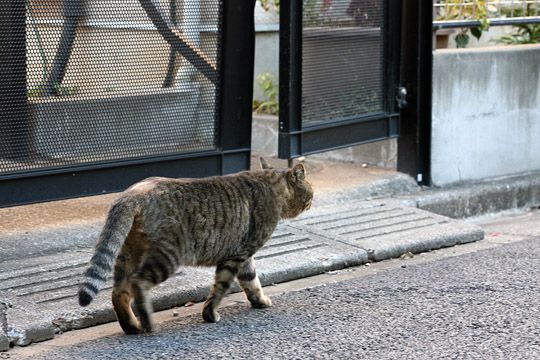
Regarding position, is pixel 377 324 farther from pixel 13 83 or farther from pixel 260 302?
pixel 13 83

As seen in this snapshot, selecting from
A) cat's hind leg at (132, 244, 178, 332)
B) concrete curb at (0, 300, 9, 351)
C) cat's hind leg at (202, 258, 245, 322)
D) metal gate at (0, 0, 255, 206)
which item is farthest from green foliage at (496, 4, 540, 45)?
concrete curb at (0, 300, 9, 351)

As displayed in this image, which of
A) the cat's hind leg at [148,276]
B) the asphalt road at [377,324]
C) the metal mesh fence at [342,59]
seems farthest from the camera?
the metal mesh fence at [342,59]

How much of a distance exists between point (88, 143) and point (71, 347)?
199 cm

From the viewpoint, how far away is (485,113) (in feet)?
31.1

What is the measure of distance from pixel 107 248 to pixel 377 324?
62.6 inches

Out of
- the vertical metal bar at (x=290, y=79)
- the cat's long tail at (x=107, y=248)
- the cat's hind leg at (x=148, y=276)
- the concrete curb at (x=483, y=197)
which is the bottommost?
the concrete curb at (x=483, y=197)

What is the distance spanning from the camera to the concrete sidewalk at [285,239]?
5.81 m

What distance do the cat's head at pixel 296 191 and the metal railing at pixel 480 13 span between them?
3286mm

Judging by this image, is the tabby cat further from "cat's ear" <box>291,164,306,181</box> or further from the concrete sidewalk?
the concrete sidewalk

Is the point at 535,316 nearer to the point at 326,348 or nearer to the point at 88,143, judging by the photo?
the point at 326,348

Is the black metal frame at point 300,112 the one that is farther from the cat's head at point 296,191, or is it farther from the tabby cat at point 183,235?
the tabby cat at point 183,235

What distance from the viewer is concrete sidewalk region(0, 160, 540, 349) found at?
229 inches

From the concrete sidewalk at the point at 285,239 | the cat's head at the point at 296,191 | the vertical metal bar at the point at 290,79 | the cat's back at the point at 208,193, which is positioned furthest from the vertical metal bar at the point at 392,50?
the cat's back at the point at 208,193

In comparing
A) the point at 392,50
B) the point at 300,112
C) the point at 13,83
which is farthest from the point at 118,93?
the point at 392,50
